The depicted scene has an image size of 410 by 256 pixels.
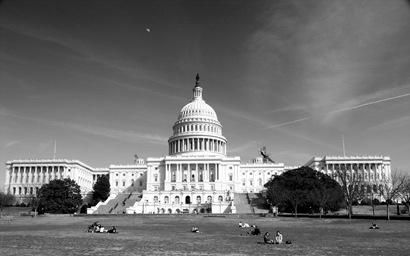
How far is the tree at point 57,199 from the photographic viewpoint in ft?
320

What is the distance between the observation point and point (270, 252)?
74.2 ft

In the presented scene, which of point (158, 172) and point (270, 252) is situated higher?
point (158, 172)

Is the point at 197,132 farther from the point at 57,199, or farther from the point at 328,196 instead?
the point at 328,196

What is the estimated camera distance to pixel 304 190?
297ft

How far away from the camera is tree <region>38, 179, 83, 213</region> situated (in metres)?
97.7

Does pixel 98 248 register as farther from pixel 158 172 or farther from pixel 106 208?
pixel 158 172

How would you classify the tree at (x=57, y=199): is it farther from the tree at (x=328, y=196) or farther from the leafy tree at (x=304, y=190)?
the tree at (x=328, y=196)

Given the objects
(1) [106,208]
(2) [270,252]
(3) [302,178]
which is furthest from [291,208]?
(2) [270,252]

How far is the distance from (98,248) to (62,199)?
266 ft

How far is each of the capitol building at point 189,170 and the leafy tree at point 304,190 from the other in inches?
1003

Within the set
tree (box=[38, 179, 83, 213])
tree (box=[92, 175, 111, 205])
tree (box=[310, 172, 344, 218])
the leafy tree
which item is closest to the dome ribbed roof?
tree (box=[92, 175, 111, 205])

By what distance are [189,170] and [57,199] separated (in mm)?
49072

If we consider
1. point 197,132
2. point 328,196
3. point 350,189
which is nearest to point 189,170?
point 197,132

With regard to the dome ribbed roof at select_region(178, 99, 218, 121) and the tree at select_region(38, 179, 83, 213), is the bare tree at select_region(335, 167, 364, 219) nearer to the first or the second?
the tree at select_region(38, 179, 83, 213)
